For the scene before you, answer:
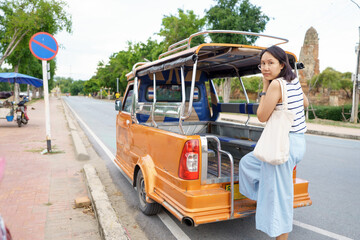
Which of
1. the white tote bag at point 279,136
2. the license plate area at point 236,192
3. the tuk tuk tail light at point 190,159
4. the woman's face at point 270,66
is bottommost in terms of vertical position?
the license plate area at point 236,192

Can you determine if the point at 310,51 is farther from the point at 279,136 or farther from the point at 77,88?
the point at 77,88

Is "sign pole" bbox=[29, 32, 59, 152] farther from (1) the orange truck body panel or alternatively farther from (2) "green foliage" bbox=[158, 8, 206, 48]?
(2) "green foliage" bbox=[158, 8, 206, 48]

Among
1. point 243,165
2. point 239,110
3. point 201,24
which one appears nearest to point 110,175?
point 239,110

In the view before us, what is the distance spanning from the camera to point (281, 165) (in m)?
2.47

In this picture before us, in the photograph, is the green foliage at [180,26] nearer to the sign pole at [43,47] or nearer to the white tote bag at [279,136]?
the sign pole at [43,47]

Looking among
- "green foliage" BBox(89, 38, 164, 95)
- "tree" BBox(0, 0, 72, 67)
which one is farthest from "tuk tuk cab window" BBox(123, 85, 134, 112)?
"green foliage" BBox(89, 38, 164, 95)

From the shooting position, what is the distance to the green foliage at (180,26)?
27.7 m

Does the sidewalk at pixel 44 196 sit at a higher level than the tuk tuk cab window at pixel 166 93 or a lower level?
lower

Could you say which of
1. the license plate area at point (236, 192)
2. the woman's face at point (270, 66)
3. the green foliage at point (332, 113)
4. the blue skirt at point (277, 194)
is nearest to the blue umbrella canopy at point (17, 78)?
the license plate area at point (236, 192)

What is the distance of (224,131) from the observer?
510 cm

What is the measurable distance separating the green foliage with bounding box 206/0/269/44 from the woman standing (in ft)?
65.5

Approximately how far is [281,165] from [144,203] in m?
2.15

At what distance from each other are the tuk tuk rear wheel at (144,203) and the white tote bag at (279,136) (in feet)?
6.07

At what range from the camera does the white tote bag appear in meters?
2.40
